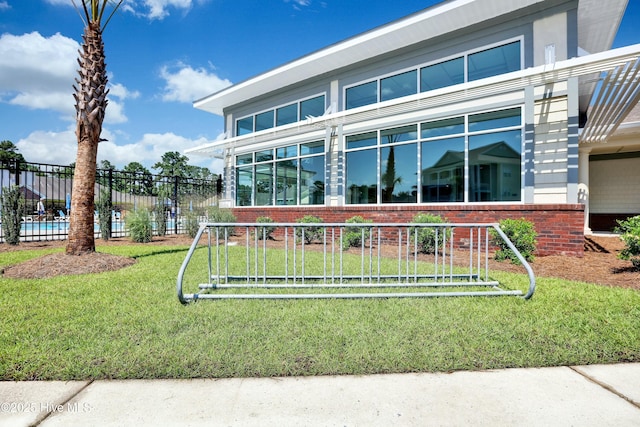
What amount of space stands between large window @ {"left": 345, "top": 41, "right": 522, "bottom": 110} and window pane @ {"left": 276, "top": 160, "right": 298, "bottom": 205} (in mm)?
3469

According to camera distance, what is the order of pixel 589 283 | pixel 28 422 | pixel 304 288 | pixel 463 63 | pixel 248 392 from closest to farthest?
1. pixel 28 422
2. pixel 248 392
3. pixel 304 288
4. pixel 589 283
5. pixel 463 63

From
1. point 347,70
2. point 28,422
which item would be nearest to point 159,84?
point 347,70

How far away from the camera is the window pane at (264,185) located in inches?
552

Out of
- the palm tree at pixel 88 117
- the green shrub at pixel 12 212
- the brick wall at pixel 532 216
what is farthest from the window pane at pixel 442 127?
the green shrub at pixel 12 212

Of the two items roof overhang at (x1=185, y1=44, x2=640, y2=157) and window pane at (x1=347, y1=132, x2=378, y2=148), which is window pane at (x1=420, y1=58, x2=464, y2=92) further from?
window pane at (x1=347, y1=132, x2=378, y2=148)

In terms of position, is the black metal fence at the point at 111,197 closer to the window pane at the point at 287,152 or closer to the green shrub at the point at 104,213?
the green shrub at the point at 104,213

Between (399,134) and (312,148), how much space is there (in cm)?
384

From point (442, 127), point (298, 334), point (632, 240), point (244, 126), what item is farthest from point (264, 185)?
point (632, 240)

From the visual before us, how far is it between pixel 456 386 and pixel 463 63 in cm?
939

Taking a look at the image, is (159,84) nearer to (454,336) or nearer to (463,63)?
(463,63)

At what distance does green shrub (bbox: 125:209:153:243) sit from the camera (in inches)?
421

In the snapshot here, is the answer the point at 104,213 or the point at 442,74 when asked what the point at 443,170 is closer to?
the point at 442,74

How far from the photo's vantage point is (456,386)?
2.16 metres

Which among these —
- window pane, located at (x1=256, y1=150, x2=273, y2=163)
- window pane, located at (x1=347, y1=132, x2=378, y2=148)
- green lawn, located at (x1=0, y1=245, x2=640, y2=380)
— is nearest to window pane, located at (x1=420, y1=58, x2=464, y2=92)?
window pane, located at (x1=347, y1=132, x2=378, y2=148)
